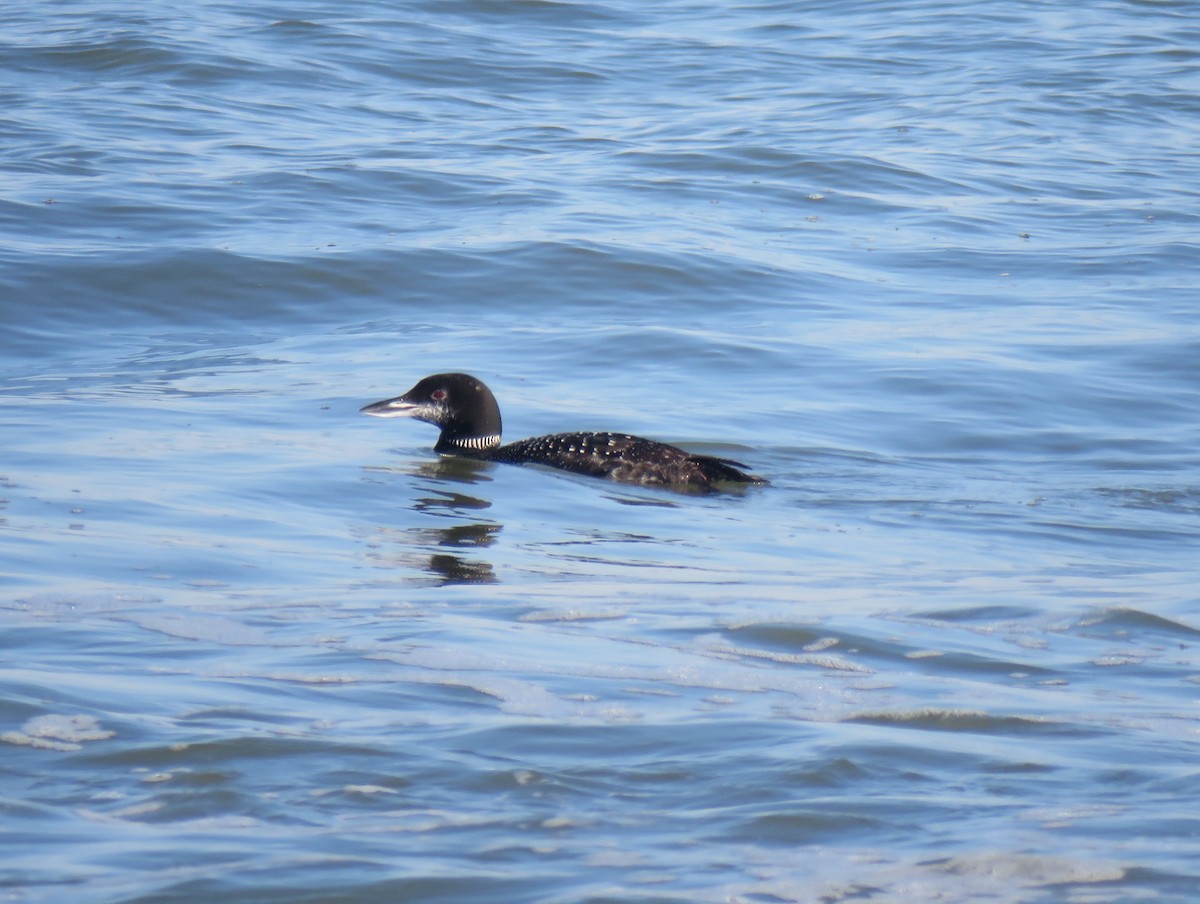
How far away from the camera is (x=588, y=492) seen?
8.73 metres

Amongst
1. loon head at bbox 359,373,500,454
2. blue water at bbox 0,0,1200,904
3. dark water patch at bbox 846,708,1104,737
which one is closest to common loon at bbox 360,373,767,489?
loon head at bbox 359,373,500,454

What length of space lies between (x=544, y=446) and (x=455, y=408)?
650mm

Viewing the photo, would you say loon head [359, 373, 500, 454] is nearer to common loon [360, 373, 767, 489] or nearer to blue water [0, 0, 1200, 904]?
common loon [360, 373, 767, 489]

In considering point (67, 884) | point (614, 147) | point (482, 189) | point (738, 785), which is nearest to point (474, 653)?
point (738, 785)

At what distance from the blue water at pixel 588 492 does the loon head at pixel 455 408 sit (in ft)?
0.99

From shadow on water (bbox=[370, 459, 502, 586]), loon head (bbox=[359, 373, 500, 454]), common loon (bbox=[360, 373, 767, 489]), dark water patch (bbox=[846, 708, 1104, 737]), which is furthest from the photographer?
loon head (bbox=[359, 373, 500, 454])

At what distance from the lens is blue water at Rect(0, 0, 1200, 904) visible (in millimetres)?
3857

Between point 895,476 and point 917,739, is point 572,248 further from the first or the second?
point 917,739

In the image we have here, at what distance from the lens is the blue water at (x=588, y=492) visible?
3857mm

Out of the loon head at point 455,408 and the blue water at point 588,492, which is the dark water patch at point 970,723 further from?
the loon head at point 455,408

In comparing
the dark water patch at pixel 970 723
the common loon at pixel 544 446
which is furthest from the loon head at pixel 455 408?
the dark water patch at pixel 970 723

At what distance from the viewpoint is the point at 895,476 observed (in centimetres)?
934

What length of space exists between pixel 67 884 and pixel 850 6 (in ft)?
96.1

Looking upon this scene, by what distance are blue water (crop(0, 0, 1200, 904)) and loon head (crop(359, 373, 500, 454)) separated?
302 millimetres
